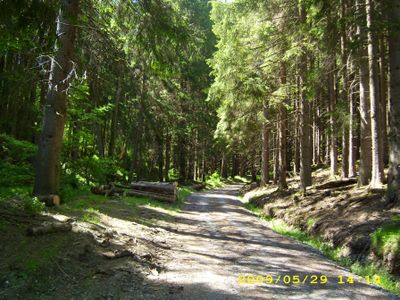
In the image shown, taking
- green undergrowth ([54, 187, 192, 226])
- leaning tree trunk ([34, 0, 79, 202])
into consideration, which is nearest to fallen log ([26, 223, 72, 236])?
green undergrowth ([54, 187, 192, 226])

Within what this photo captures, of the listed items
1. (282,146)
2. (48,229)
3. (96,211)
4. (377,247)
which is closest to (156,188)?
(282,146)

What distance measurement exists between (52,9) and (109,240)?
4.35 metres

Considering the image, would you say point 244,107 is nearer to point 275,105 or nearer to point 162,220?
point 275,105

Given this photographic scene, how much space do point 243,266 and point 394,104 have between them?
18.6 feet

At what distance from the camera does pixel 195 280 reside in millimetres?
6000

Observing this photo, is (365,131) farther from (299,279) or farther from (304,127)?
(299,279)

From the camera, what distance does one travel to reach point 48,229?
6.35m

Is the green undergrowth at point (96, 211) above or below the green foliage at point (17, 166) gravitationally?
below

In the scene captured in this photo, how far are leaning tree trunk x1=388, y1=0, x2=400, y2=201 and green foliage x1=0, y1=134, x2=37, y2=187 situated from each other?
1035 cm

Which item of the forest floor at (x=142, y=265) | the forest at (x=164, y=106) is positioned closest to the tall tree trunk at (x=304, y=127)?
the forest at (x=164, y=106)

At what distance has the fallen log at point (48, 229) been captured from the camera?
6051 millimetres

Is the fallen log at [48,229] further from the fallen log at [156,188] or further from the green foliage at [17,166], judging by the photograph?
the fallen log at [156,188]

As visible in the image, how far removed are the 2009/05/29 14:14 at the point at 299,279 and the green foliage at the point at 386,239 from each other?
0.63 metres

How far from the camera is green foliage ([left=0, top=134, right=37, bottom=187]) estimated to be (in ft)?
36.8
